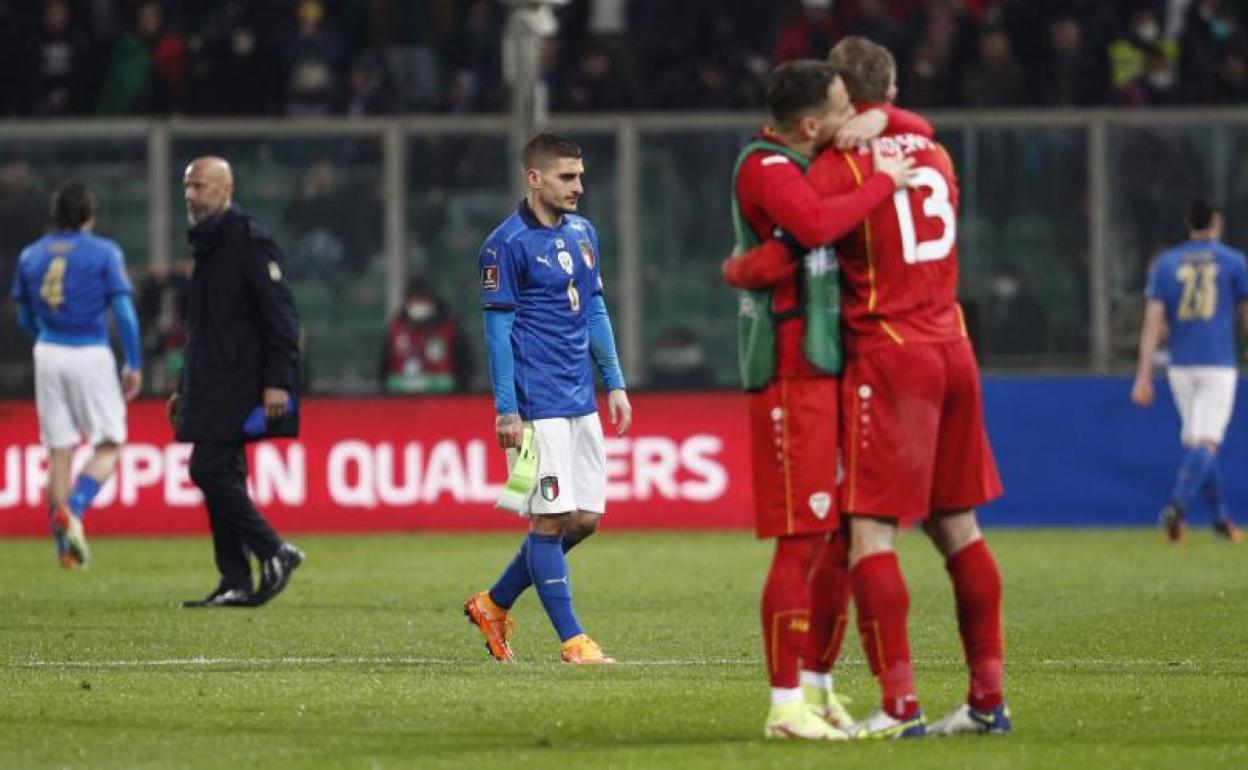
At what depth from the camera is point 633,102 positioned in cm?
2550

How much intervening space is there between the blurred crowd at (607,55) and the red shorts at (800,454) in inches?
662

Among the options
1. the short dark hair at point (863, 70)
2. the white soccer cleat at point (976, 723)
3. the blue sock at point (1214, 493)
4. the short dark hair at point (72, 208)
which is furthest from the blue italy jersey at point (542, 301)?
the blue sock at point (1214, 493)

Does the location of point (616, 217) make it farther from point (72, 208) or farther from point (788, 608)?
point (788, 608)

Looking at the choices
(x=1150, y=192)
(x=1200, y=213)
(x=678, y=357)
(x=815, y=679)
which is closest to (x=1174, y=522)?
(x=1200, y=213)

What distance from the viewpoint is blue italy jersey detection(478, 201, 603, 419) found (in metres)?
11.7

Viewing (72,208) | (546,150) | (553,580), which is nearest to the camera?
(546,150)

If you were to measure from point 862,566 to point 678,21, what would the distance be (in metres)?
19.1

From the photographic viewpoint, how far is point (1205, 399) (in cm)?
2066

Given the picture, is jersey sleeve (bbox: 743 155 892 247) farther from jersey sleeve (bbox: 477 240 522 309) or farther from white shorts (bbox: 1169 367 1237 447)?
white shorts (bbox: 1169 367 1237 447)

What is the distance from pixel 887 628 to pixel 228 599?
692 centimetres

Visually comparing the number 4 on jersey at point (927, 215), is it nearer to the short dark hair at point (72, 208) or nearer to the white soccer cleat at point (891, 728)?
the white soccer cleat at point (891, 728)

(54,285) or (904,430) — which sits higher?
(904,430)

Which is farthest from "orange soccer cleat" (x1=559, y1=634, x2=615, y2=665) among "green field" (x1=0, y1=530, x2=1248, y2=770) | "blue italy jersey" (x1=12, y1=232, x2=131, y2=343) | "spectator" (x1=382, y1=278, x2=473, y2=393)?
"spectator" (x1=382, y1=278, x2=473, y2=393)

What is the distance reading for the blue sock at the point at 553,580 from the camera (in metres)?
11.7
